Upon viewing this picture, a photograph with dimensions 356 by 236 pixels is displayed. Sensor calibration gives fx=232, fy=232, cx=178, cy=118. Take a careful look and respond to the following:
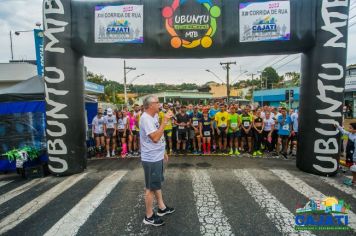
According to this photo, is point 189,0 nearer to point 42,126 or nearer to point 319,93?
point 319,93

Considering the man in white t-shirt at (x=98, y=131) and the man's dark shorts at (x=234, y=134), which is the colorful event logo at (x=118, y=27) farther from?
the man's dark shorts at (x=234, y=134)

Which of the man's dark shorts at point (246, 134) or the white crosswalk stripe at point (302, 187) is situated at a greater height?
the man's dark shorts at point (246, 134)

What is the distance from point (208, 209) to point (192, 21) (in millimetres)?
4622

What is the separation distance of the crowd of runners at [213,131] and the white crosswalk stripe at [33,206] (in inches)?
133

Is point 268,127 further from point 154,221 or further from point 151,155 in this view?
point 154,221

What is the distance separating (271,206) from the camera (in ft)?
13.6

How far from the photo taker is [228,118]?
29.3 ft

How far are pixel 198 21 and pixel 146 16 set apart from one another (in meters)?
1.38

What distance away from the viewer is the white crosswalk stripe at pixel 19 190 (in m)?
4.92

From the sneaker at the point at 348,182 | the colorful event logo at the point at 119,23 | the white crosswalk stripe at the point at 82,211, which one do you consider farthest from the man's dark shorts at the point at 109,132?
the sneaker at the point at 348,182

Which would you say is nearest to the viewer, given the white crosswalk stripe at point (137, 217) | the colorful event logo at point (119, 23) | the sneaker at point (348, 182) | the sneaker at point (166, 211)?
the white crosswalk stripe at point (137, 217)

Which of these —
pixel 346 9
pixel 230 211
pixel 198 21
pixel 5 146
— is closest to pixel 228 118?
pixel 198 21

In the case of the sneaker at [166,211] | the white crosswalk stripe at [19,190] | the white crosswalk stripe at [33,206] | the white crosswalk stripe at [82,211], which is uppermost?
the sneaker at [166,211]

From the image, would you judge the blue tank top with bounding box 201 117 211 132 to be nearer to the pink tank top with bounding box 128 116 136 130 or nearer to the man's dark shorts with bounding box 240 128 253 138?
the man's dark shorts with bounding box 240 128 253 138
